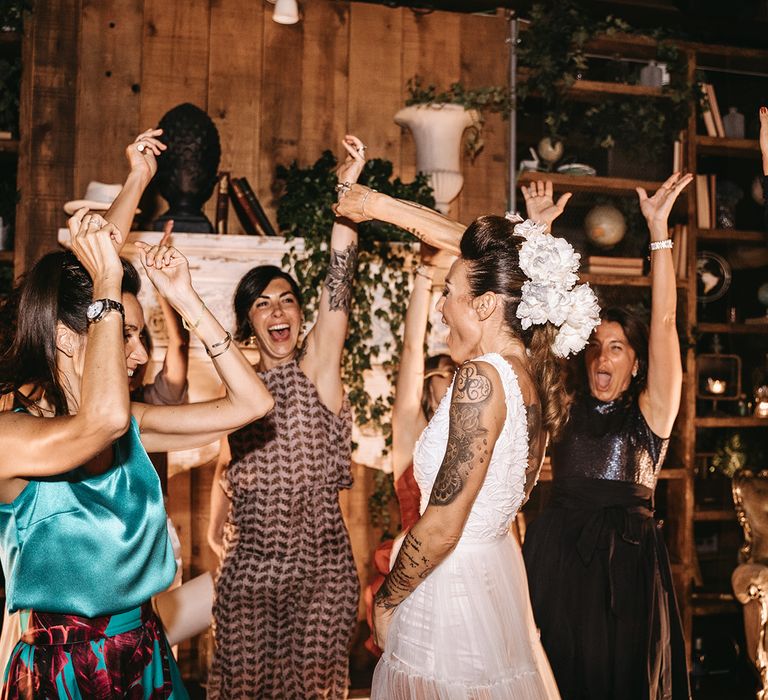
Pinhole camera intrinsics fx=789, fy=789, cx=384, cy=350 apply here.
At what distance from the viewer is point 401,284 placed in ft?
11.2

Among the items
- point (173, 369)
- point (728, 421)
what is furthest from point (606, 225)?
point (173, 369)

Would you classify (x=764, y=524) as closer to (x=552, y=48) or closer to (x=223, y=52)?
(x=552, y=48)

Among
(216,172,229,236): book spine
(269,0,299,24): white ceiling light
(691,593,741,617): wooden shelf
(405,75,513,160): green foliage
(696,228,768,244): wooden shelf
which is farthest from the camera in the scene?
(696,228,768,244): wooden shelf

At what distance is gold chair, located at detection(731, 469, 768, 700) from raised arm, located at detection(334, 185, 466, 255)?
168cm

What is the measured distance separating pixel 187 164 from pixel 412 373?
1.50m

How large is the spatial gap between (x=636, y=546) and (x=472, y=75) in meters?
2.55

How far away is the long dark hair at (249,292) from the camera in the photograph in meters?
2.50

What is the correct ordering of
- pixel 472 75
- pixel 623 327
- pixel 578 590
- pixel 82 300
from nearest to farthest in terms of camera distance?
pixel 82 300, pixel 578 590, pixel 623 327, pixel 472 75

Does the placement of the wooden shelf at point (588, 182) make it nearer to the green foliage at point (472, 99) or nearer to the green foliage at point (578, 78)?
the green foliage at point (578, 78)

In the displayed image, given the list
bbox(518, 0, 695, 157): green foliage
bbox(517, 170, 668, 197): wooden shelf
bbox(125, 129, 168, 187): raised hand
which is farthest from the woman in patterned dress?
bbox(518, 0, 695, 157): green foliage

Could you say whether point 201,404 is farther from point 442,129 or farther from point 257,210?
point 442,129

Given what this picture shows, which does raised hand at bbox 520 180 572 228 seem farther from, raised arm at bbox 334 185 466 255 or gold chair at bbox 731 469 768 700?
gold chair at bbox 731 469 768 700

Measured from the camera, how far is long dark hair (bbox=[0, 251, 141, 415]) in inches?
56.6

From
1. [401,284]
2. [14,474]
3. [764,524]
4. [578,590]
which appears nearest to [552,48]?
[401,284]
